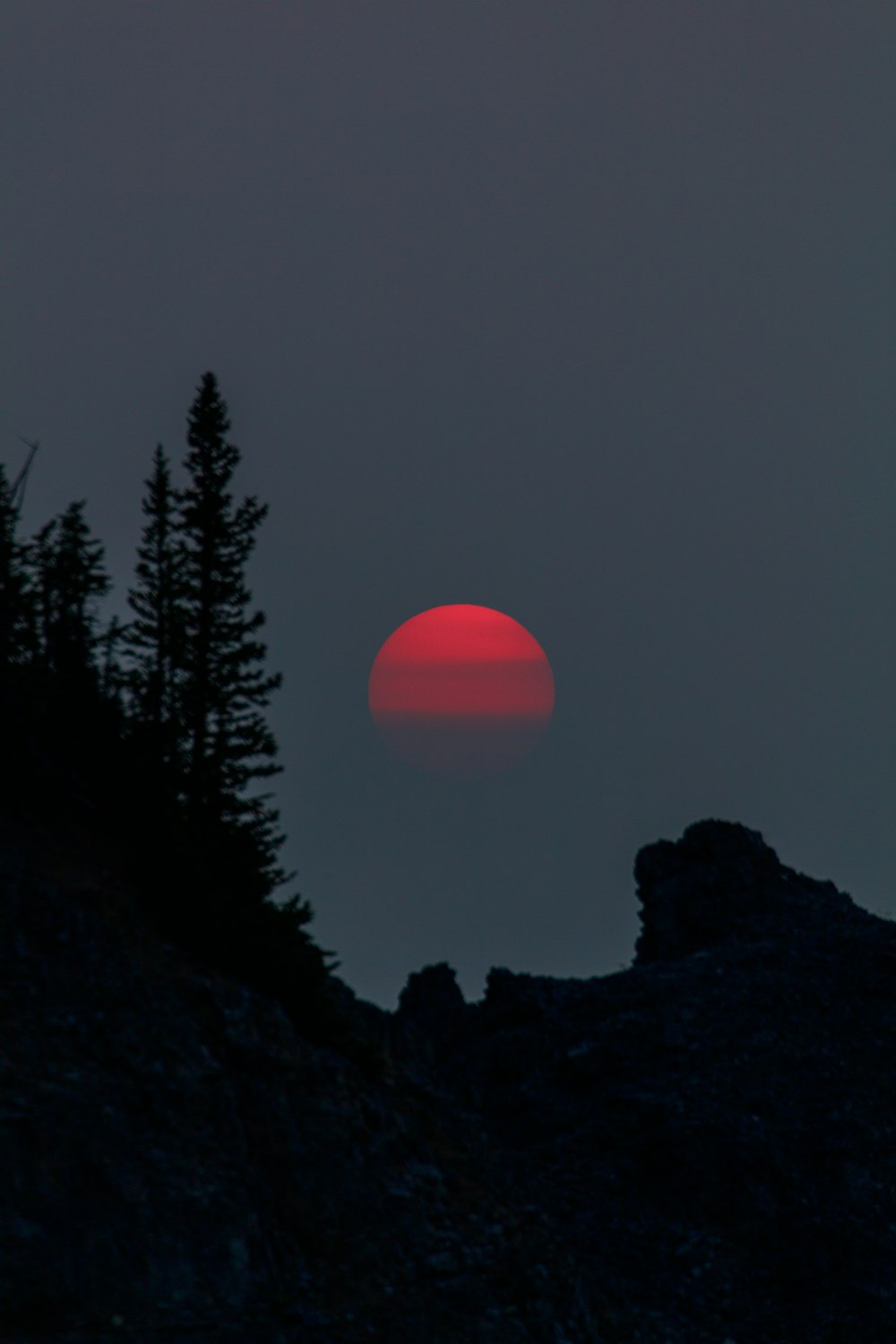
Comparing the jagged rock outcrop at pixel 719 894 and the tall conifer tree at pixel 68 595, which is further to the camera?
the jagged rock outcrop at pixel 719 894

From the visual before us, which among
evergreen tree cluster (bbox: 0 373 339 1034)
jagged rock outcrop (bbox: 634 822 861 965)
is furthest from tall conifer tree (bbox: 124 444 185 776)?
jagged rock outcrop (bbox: 634 822 861 965)

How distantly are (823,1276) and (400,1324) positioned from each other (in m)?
17.7

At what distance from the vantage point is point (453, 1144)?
42.0 m

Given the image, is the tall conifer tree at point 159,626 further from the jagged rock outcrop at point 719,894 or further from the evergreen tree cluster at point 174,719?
the jagged rock outcrop at point 719,894

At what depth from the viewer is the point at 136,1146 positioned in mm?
30906

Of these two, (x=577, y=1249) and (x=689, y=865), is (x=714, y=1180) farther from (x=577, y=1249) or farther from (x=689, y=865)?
(x=689, y=865)

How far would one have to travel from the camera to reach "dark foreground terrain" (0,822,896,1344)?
29.6 m

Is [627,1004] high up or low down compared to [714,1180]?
up

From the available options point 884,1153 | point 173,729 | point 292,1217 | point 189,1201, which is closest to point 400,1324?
point 292,1217

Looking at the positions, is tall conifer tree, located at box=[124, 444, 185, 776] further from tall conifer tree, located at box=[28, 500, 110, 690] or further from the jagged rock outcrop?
the jagged rock outcrop

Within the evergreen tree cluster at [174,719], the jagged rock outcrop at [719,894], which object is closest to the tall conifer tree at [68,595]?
the evergreen tree cluster at [174,719]

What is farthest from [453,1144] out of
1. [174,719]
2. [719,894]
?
[719,894]

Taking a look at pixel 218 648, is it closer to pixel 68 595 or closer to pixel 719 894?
pixel 68 595

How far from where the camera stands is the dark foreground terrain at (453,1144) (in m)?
29.6
